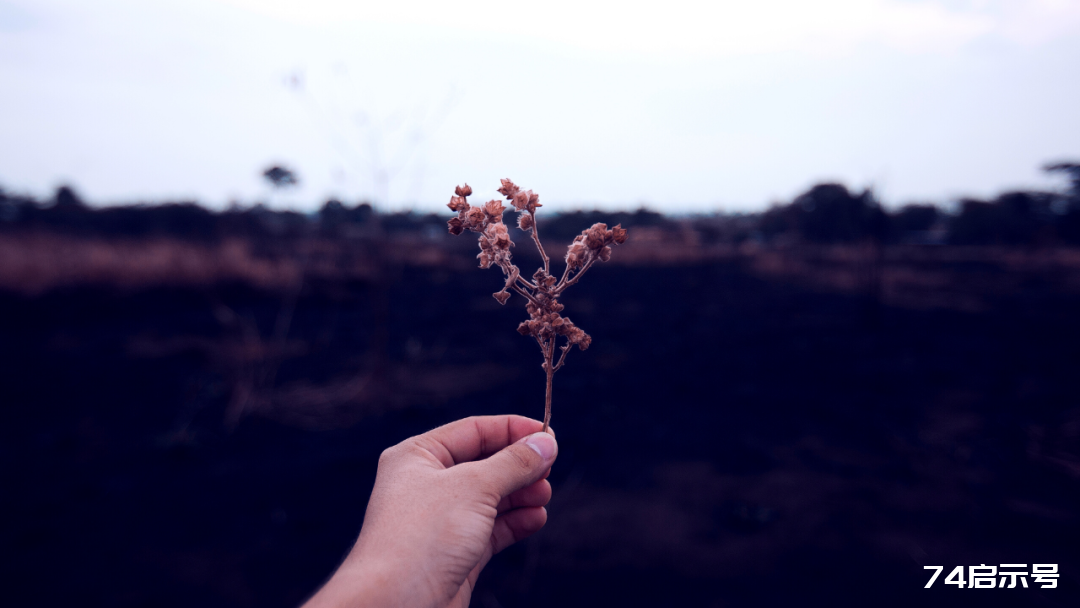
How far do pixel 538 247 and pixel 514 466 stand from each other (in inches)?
19.9

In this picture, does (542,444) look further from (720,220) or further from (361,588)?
(720,220)

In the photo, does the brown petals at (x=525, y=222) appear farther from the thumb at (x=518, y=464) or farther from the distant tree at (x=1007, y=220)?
the distant tree at (x=1007, y=220)

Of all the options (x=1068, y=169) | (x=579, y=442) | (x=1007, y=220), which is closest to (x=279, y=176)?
(x=579, y=442)

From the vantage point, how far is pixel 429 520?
44.5 inches

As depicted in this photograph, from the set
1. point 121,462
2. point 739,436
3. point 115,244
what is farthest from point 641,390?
point 115,244

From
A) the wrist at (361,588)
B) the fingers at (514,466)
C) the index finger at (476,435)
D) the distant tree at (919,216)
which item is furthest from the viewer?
the distant tree at (919,216)

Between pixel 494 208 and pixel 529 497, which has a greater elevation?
pixel 494 208

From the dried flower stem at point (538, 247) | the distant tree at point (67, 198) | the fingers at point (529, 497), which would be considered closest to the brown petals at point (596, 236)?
the dried flower stem at point (538, 247)

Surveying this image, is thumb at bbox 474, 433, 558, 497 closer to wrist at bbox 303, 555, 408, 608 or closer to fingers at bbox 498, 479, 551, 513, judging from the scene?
fingers at bbox 498, 479, 551, 513

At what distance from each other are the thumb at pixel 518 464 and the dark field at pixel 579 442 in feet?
5.28

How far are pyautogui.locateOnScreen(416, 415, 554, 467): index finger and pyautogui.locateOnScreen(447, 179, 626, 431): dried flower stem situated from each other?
0.41 meters

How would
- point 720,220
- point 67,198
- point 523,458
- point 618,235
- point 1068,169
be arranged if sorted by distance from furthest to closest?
point 67,198 < point 720,220 < point 1068,169 < point 523,458 < point 618,235

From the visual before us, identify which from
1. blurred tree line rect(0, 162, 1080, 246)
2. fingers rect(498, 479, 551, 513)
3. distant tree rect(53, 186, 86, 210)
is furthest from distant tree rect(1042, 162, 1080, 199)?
distant tree rect(53, 186, 86, 210)

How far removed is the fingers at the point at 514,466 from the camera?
3.93ft
